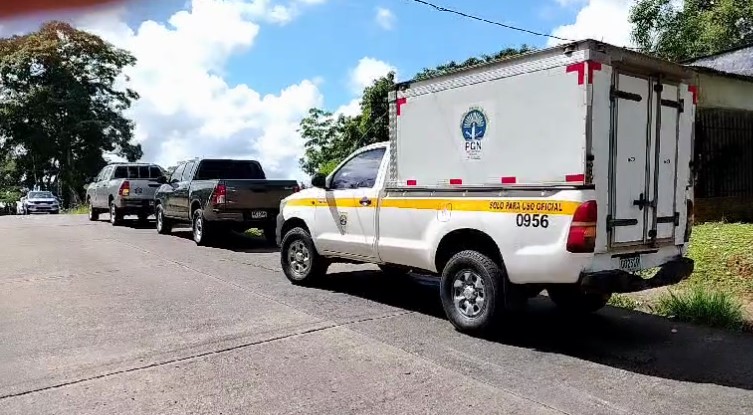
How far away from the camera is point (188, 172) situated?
1458 centimetres

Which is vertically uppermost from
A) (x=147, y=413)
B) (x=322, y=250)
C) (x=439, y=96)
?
(x=439, y=96)

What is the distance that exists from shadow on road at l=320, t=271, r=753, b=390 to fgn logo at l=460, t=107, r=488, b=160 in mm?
1709

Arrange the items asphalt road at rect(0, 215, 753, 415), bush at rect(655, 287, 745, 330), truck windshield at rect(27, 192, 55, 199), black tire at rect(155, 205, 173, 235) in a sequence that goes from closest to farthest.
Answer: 1. asphalt road at rect(0, 215, 753, 415)
2. bush at rect(655, 287, 745, 330)
3. black tire at rect(155, 205, 173, 235)
4. truck windshield at rect(27, 192, 55, 199)

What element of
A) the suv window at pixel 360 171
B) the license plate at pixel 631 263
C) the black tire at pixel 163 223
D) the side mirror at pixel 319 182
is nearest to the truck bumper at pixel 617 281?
the license plate at pixel 631 263

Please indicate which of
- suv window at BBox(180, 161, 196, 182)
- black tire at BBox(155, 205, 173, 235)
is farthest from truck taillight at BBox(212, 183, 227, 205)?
black tire at BBox(155, 205, 173, 235)

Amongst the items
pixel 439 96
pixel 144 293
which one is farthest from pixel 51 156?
pixel 439 96

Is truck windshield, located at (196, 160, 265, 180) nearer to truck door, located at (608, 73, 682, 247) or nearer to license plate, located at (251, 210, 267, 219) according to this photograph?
license plate, located at (251, 210, 267, 219)

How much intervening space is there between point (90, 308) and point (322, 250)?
9.01 ft

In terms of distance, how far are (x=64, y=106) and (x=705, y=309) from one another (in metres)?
47.8

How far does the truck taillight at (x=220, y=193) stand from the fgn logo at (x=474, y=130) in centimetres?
753

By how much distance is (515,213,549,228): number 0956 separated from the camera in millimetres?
5316

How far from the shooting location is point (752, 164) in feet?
49.8

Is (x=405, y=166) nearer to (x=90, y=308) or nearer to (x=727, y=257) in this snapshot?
(x=90, y=308)

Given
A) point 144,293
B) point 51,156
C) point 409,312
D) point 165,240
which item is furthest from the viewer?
point 51,156
